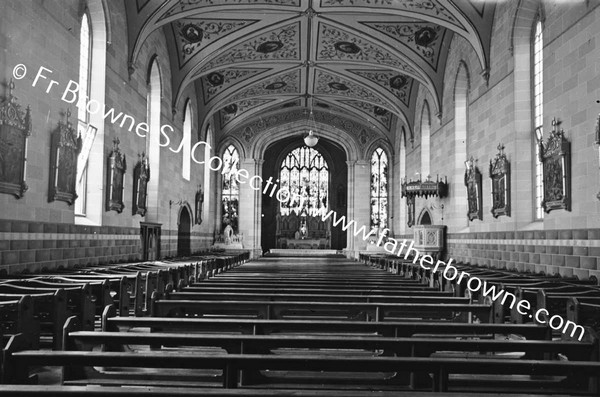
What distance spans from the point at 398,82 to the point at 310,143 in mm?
4121

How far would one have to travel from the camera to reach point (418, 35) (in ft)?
58.9

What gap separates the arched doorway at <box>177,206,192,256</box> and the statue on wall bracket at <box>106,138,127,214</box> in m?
6.90

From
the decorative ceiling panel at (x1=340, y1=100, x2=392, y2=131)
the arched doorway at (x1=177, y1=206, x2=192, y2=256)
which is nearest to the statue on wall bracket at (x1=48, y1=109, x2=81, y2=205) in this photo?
the arched doorway at (x1=177, y1=206, x2=192, y2=256)

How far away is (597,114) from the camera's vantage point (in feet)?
31.1

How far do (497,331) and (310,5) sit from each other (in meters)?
13.7

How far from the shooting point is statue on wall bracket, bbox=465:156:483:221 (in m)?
15.2

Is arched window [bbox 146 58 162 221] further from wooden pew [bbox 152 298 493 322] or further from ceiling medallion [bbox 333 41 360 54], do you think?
wooden pew [bbox 152 298 493 322]

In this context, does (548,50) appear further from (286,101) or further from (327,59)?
(286,101)

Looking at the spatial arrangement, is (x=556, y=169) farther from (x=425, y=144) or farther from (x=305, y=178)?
(x=305, y=178)

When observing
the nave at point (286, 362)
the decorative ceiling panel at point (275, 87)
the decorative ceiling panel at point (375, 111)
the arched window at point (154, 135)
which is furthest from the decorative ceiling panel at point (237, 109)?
the nave at point (286, 362)

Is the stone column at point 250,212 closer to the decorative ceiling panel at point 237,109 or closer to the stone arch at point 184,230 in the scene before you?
the decorative ceiling panel at point 237,109

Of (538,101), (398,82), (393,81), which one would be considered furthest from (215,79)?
(538,101)

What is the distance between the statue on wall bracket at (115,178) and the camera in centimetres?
1355

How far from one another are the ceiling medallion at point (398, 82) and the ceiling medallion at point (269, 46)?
4.99m
